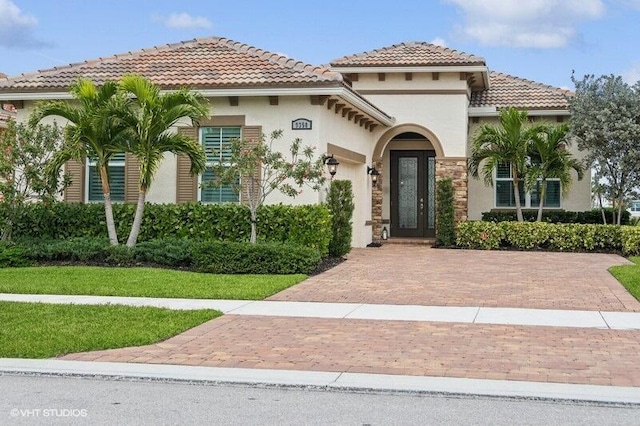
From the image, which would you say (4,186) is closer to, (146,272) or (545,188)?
(146,272)

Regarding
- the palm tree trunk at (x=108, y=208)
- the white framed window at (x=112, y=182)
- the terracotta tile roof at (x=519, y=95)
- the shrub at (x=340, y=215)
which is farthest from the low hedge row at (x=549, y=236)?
the palm tree trunk at (x=108, y=208)

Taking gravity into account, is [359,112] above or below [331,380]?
above

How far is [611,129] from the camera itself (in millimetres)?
21562

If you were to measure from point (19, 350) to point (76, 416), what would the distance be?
2.62 m

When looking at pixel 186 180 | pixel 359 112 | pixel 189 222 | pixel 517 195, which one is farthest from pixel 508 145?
pixel 189 222

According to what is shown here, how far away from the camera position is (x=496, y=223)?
22328mm

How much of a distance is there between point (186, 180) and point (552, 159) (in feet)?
35.0

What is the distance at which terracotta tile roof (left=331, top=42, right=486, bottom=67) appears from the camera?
2264cm

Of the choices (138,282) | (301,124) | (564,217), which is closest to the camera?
(138,282)

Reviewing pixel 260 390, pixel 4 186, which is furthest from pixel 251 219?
pixel 260 390

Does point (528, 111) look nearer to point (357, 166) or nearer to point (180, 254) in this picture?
point (357, 166)

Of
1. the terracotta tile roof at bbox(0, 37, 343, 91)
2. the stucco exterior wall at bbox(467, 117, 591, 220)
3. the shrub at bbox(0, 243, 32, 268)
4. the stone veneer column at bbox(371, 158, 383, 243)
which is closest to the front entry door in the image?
the stone veneer column at bbox(371, 158, 383, 243)

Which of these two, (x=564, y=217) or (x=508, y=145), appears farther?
(x=564, y=217)

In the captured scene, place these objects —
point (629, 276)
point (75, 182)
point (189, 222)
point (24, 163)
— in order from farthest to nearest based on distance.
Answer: point (75, 182), point (189, 222), point (24, 163), point (629, 276)
